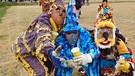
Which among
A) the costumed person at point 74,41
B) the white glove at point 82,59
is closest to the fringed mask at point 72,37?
the costumed person at point 74,41

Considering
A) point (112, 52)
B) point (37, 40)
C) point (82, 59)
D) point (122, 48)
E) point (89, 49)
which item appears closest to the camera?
point (82, 59)

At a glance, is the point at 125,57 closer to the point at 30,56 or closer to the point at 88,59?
the point at 88,59

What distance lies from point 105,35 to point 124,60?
43 centimetres

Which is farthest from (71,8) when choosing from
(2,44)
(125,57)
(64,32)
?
(2,44)

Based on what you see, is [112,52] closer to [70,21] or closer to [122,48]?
[122,48]

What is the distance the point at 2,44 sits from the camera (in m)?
9.38

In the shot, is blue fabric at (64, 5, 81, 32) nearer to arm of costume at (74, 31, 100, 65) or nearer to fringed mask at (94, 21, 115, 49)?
arm of costume at (74, 31, 100, 65)

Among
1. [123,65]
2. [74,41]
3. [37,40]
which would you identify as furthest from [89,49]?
[37,40]

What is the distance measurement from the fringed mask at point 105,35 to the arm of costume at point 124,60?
0.18 m

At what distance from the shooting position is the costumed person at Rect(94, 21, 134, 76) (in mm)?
4562

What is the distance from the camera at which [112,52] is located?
4785mm

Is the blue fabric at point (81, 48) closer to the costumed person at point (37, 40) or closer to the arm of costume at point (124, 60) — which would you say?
the costumed person at point (37, 40)

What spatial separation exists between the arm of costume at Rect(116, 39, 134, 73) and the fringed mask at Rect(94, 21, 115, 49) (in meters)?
0.18

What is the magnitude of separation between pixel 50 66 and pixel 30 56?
0.30 meters
